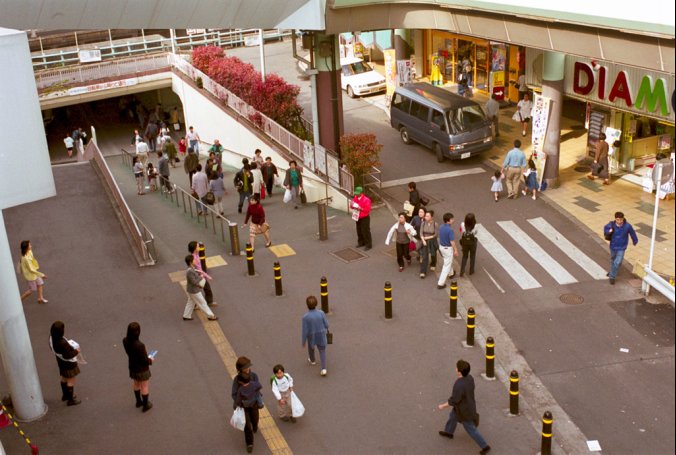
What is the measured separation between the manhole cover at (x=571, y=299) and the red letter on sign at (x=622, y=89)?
669 centimetres

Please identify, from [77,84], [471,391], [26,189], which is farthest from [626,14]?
[77,84]

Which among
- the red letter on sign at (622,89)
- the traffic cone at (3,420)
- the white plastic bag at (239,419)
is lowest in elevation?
the traffic cone at (3,420)

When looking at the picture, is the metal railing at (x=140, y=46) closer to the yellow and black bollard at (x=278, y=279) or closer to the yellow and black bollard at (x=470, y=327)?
the yellow and black bollard at (x=278, y=279)

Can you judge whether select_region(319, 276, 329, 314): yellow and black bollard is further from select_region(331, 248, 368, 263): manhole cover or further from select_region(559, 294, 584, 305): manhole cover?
select_region(559, 294, 584, 305): manhole cover

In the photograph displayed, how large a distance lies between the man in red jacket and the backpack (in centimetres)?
265

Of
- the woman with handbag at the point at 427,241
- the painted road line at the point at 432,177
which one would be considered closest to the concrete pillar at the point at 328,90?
the painted road line at the point at 432,177

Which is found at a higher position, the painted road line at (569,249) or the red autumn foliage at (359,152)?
the red autumn foliage at (359,152)

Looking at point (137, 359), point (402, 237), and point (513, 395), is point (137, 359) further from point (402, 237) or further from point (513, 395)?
point (402, 237)

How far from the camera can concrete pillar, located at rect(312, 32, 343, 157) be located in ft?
78.0

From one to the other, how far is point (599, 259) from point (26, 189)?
41.2ft

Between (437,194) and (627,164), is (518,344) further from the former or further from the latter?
(627,164)

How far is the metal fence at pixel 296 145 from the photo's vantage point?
2288cm

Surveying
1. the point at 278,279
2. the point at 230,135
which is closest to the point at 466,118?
the point at 230,135

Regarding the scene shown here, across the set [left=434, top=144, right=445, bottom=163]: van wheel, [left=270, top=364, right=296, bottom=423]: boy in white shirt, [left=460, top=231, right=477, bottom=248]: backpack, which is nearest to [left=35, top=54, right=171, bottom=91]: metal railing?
[left=434, top=144, right=445, bottom=163]: van wheel
